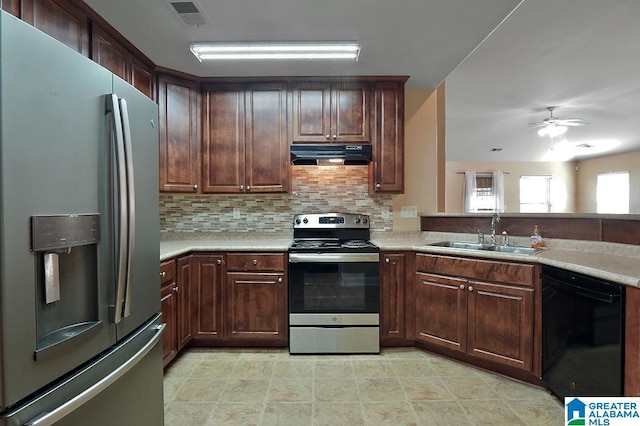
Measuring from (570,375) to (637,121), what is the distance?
22.8ft

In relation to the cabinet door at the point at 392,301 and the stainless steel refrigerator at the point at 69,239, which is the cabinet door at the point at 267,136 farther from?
the stainless steel refrigerator at the point at 69,239

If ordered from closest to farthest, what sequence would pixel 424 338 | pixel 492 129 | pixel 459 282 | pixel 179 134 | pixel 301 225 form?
pixel 459 282
pixel 424 338
pixel 179 134
pixel 301 225
pixel 492 129

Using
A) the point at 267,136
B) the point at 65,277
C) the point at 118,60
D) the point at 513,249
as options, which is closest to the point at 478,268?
the point at 513,249

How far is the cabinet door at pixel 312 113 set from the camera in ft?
9.92

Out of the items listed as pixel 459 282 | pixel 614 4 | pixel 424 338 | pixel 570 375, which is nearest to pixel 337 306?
pixel 424 338

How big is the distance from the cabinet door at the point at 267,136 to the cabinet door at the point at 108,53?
994 millimetres

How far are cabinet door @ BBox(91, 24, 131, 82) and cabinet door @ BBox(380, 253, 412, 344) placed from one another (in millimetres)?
2445

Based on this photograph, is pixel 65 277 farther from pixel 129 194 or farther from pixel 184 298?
pixel 184 298

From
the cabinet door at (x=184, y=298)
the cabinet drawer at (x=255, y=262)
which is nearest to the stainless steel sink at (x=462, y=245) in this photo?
the cabinet drawer at (x=255, y=262)

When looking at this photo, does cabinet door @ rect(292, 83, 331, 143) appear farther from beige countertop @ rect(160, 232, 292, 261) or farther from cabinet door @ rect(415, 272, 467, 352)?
cabinet door @ rect(415, 272, 467, 352)

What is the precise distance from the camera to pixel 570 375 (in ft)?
6.12

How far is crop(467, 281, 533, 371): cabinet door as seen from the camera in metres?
2.14

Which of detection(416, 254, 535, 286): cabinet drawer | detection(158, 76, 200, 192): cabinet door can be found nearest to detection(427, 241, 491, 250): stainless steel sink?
detection(416, 254, 535, 286): cabinet drawer

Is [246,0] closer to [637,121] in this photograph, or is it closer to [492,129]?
[492,129]
